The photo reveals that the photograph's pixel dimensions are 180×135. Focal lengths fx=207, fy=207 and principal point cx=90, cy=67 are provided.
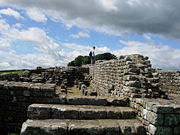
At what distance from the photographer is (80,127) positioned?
19.1ft

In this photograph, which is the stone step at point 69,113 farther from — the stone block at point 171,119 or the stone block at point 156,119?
the stone block at point 171,119

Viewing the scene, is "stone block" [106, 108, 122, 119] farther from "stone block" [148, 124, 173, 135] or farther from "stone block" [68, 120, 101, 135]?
"stone block" [148, 124, 173, 135]

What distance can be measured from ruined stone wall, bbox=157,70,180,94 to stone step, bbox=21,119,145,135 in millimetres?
7578

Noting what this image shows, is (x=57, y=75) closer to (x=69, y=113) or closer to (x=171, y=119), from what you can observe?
(x=69, y=113)

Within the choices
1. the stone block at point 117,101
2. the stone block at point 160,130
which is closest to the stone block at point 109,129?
the stone block at point 160,130

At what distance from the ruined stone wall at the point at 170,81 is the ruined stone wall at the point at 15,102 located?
8457 millimetres

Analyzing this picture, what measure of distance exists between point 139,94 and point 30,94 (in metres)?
4.10

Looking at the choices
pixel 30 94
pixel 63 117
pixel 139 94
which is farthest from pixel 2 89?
pixel 139 94

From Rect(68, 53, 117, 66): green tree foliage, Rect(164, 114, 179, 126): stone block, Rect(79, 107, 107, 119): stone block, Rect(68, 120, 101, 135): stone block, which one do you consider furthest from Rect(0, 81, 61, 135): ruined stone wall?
Rect(68, 53, 117, 66): green tree foliage

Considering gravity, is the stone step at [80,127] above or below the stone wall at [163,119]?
below

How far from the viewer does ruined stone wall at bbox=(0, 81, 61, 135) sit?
7.88m

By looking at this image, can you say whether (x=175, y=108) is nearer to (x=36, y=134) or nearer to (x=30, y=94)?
(x=36, y=134)

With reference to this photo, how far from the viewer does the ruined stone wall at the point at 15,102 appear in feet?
25.8

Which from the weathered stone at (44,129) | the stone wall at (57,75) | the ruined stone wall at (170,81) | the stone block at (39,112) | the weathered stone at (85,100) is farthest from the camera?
the stone wall at (57,75)
